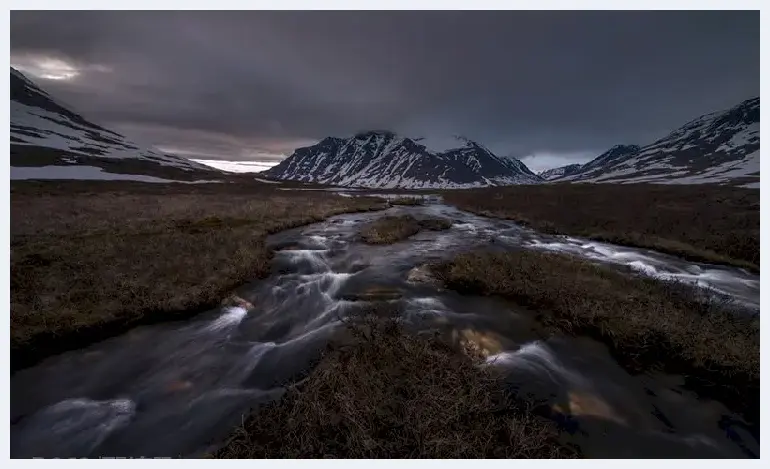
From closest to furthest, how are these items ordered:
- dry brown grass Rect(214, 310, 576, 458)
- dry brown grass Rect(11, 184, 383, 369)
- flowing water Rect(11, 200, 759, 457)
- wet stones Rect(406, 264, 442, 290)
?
dry brown grass Rect(214, 310, 576, 458) < flowing water Rect(11, 200, 759, 457) < dry brown grass Rect(11, 184, 383, 369) < wet stones Rect(406, 264, 442, 290)

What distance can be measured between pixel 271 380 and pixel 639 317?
11038mm

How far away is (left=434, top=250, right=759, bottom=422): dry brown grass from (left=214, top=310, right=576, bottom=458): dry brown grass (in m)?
4.49

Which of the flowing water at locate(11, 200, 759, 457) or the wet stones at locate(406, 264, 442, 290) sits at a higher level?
the wet stones at locate(406, 264, 442, 290)

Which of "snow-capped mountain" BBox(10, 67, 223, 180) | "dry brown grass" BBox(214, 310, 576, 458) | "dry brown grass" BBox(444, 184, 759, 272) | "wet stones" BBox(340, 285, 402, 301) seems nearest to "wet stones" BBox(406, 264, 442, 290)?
"wet stones" BBox(340, 285, 402, 301)

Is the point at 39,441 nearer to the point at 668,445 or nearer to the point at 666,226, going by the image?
the point at 668,445

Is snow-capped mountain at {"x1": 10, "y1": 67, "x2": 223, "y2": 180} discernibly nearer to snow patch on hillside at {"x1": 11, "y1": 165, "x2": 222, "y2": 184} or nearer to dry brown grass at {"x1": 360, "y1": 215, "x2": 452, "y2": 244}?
snow patch on hillside at {"x1": 11, "y1": 165, "x2": 222, "y2": 184}

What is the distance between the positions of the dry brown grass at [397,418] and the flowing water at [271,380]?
0.82 metres

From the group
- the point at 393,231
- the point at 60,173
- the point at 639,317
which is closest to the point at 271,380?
the point at 639,317

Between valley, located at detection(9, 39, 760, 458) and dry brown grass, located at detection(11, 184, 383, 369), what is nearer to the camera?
valley, located at detection(9, 39, 760, 458)

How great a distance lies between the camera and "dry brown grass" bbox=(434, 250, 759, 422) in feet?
27.8

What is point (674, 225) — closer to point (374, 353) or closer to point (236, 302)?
point (374, 353)

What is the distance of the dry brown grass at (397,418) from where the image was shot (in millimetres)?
6219

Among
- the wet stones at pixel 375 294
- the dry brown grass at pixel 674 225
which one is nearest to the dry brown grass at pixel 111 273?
the wet stones at pixel 375 294

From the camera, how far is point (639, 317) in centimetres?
1067
